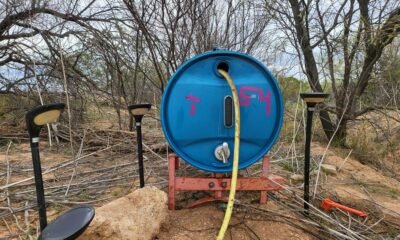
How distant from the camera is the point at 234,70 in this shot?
2680mm

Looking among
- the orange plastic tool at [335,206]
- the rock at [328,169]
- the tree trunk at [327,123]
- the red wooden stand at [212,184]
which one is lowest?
the orange plastic tool at [335,206]

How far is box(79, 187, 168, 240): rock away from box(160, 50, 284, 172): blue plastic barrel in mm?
Answer: 368

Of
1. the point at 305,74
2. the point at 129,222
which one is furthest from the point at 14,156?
the point at 305,74

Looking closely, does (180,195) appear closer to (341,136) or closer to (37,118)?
(37,118)

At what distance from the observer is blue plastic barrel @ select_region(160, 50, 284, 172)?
104 inches

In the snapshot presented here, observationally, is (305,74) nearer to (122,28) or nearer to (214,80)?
(122,28)

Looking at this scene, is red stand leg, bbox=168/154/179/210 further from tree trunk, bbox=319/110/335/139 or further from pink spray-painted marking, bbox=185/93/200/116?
tree trunk, bbox=319/110/335/139

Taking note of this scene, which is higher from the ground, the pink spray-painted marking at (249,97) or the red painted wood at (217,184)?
the pink spray-painted marking at (249,97)

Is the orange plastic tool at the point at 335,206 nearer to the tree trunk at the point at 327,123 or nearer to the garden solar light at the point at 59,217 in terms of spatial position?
the garden solar light at the point at 59,217

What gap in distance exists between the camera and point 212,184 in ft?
9.12

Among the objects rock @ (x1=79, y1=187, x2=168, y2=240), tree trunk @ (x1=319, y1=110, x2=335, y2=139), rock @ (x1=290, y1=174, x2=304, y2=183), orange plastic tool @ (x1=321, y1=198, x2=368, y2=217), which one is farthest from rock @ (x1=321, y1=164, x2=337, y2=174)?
rock @ (x1=79, y1=187, x2=168, y2=240)

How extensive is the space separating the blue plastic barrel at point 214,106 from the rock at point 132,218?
368 millimetres

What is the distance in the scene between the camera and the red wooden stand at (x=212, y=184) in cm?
278

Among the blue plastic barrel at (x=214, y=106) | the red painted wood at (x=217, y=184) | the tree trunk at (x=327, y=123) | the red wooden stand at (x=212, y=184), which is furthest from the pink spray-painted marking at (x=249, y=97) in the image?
the tree trunk at (x=327, y=123)
